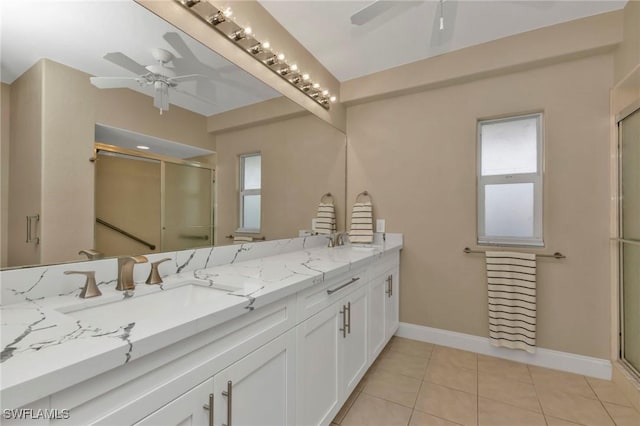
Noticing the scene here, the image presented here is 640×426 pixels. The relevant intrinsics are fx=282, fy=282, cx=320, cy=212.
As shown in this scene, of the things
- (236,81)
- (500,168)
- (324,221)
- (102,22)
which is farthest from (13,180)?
(500,168)

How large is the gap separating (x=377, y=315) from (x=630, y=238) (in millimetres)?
1739

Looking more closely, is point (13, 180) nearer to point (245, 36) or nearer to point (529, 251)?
→ point (245, 36)

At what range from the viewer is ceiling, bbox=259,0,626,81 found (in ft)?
6.06

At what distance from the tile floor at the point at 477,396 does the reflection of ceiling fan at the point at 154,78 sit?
1.96 metres

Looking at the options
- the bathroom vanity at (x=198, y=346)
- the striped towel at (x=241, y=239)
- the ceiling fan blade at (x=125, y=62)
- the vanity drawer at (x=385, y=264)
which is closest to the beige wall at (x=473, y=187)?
the vanity drawer at (x=385, y=264)

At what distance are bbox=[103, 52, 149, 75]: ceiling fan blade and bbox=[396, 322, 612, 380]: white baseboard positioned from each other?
2.72m

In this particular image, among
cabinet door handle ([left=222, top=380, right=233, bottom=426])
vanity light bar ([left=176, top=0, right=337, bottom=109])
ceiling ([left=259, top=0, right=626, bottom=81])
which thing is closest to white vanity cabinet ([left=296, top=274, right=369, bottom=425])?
cabinet door handle ([left=222, top=380, right=233, bottom=426])

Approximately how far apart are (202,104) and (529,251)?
8.31 feet

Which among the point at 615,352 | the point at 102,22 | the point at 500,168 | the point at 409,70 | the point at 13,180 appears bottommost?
the point at 615,352

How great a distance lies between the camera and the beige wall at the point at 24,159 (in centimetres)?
93

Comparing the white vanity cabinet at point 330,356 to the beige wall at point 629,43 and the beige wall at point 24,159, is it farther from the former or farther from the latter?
the beige wall at point 629,43

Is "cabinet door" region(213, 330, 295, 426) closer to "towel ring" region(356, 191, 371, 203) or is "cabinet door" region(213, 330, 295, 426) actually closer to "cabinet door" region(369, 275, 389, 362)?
"cabinet door" region(369, 275, 389, 362)

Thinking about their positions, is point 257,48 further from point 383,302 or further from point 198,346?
point 383,302

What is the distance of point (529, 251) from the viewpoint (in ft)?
7.22
